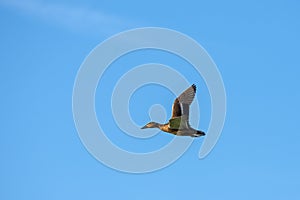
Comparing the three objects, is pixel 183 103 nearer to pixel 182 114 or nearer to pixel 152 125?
pixel 182 114

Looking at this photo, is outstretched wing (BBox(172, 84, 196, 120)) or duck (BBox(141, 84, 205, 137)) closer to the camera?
duck (BBox(141, 84, 205, 137))

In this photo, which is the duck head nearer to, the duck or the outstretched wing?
the duck

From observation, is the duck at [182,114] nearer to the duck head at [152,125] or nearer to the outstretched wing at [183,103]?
the outstretched wing at [183,103]

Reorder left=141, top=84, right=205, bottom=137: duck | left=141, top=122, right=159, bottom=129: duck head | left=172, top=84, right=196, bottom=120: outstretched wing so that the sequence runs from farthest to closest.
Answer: left=141, top=122, right=159, bottom=129: duck head < left=172, top=84, right=196, bottom=120: outstretched wing < left=141, top=84, right=205, bottom=137: duck

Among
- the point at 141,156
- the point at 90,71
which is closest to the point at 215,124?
the point at 141,156

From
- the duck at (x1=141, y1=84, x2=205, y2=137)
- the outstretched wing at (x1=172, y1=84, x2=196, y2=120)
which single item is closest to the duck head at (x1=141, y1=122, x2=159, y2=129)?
the duck at (x1=141, y1=84, x2=205, y2=137)

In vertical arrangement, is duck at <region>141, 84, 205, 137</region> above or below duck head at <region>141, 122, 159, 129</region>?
below

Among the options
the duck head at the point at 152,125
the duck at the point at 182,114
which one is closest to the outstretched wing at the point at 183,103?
the duck at the point at 182,114

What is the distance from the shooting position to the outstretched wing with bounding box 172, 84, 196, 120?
130 ft

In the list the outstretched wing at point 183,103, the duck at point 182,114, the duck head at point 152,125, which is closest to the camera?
the duck at point 182,114

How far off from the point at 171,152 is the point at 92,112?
5.90 metres

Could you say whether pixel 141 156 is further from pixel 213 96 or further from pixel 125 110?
pixel 213 96

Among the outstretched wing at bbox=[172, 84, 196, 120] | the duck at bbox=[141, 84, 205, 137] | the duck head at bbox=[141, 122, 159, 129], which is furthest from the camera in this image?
the duck head at bbox=[141, 122, 159, 129]

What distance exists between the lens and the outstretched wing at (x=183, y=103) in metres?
39.5
